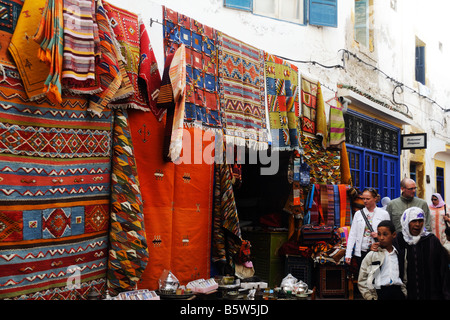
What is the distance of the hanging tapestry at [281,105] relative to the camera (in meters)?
5.62

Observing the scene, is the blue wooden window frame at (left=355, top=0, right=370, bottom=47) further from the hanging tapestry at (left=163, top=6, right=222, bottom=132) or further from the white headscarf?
the white headscarf

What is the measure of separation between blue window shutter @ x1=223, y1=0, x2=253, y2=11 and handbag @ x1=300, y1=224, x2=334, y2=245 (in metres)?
3.60

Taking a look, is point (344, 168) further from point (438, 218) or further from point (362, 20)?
point (362, 20)

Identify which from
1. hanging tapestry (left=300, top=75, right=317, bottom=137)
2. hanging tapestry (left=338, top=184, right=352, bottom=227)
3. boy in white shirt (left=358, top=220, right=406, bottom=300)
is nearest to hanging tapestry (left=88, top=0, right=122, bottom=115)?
boy in white shirt (left=358, top=220, right=406, bottom=300)

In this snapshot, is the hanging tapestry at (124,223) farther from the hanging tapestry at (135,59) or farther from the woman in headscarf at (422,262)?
the woman in headscarf at (422,262)

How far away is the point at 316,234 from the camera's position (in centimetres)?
609

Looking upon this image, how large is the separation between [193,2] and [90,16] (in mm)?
2802

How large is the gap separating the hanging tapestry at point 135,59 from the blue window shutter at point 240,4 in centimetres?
269

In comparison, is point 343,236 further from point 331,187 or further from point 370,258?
point 370,258

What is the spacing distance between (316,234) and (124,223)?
332 cm

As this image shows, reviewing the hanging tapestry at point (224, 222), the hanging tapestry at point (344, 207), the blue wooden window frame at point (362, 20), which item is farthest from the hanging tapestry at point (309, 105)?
the blue wooden window frame at point (362, 20)

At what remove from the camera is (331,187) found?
687 centimetres

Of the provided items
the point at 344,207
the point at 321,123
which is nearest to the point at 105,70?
the point at 321,123

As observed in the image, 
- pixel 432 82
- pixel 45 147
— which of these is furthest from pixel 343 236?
pixel 432 82
